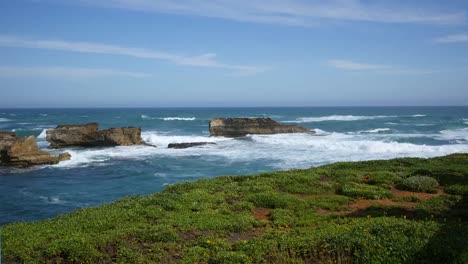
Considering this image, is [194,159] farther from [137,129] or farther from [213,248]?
[213,248]

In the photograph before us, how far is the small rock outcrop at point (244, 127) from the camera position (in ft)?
204

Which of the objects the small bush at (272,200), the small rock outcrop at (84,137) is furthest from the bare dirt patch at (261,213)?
the small rock outcrop at (84,137)

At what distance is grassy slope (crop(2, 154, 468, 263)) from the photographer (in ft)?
26.7

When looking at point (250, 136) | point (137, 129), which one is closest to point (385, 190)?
point (137, 129)

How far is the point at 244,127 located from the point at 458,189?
4971 cm

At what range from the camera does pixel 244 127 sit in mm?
62875

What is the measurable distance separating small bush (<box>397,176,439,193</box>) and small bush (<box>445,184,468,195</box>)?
454 mm

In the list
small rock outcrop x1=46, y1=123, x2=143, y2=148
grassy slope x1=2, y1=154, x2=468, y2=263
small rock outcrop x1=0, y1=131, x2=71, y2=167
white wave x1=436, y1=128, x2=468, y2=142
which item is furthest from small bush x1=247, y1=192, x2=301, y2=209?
white wave x1=436, y1=128, x2=468, y2=142

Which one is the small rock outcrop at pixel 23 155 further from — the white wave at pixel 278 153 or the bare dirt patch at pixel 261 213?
the bare dirt patch at pixel 261 213

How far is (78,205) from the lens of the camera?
21.5 metres

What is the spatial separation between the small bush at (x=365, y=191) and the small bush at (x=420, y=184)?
3.70 feet

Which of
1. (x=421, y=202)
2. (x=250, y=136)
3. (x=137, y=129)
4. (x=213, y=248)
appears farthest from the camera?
(x=250, y=136)

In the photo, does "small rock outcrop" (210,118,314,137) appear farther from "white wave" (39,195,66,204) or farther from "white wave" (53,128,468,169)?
"white wave" (39,195,66,204)

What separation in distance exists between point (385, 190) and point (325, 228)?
5.48 metres
